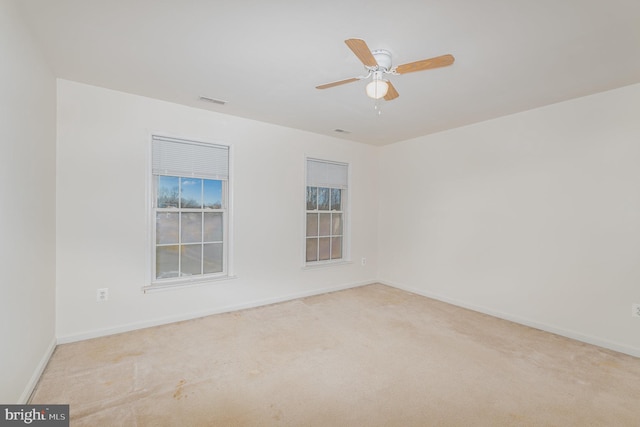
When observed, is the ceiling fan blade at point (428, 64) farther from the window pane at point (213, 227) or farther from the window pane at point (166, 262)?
the window pane at point (166, 262)

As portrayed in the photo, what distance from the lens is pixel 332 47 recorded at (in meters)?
2.09

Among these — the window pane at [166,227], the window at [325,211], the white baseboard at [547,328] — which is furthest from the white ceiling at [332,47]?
the white baseboard at [547,328]

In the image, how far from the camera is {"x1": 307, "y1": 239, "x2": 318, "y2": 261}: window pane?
448cm

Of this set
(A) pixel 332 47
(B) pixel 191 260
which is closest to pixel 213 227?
(B) pixel 191 260

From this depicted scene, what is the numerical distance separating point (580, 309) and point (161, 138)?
475 centimetres

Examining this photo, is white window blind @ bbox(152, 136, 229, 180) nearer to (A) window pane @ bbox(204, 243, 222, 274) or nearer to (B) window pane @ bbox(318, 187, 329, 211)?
(A) window pane @ bbox(204, 243, 222, 274)

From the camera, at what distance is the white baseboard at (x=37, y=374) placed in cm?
189

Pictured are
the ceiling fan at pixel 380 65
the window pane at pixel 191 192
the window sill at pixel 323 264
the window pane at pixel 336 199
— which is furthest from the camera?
the window pane at pixel 336 199

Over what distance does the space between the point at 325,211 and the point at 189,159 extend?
84.0 inches

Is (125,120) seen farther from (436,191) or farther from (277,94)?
(436,191)

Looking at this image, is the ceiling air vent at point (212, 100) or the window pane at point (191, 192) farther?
the window pane at point (191, 192)

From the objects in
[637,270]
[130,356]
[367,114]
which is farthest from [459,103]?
[130,356]

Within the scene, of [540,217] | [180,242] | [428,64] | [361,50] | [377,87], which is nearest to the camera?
[361,50]

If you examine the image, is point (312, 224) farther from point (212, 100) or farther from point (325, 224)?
point (212, 100)
